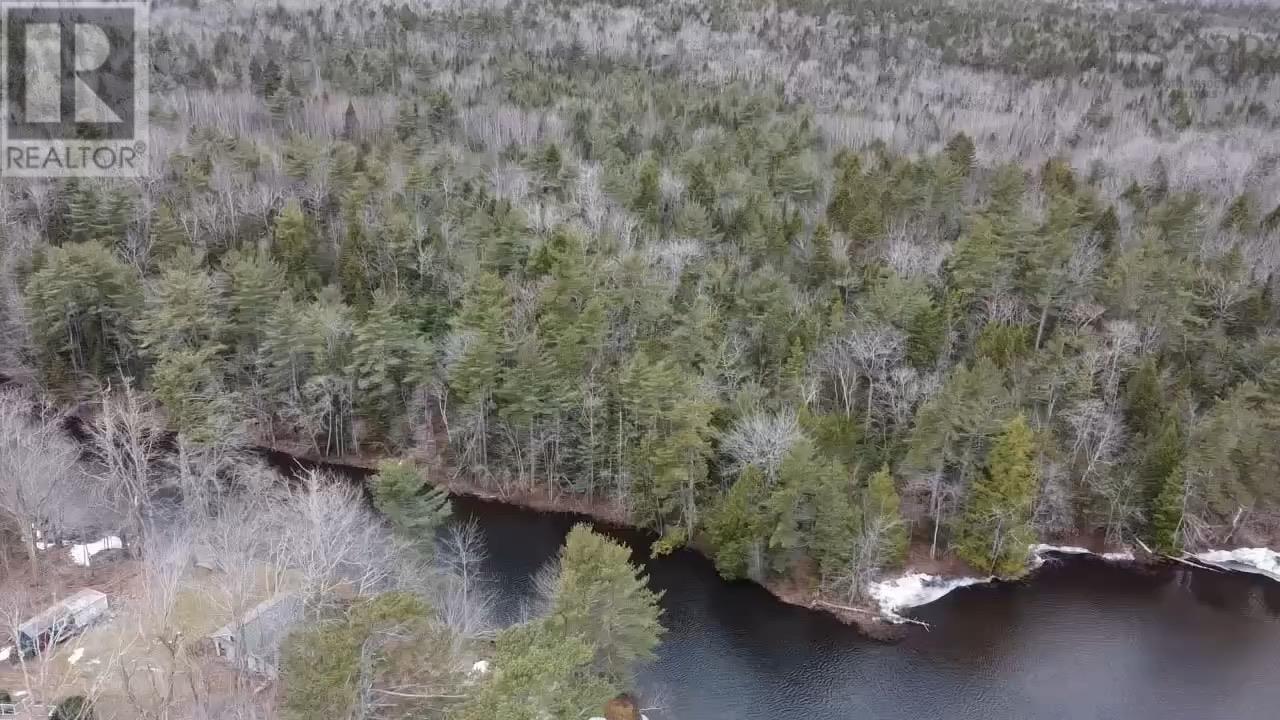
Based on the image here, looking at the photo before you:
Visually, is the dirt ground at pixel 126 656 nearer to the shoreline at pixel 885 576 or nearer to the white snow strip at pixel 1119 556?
the shoreline at pixel 885 576

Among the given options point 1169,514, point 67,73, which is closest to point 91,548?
point 1169,514

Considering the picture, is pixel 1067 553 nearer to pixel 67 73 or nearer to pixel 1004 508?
pixel 1004 508

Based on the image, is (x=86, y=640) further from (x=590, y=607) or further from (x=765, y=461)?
(x=765, y=461)

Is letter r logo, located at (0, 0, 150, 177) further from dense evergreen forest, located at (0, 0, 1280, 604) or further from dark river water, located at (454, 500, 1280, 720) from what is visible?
dark river water, located at (454, 500, 1280, 720)

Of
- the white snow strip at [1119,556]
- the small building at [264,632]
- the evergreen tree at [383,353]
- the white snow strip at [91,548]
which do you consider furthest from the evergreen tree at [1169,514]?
the white snow strip at [91,548]

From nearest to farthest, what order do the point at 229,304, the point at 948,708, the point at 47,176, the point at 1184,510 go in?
the point at 948,708
the point at 1184,510
the point at 229,304
the point at 47,176

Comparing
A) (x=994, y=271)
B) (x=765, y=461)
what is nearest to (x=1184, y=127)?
(x=994, y=271)
